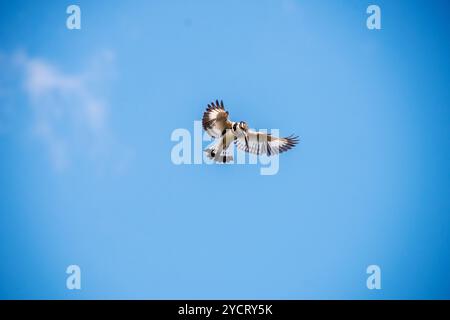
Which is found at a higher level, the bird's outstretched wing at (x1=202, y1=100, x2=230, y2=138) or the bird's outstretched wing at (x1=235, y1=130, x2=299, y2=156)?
the bird's outstretched wing at (x1=202, y1=100, x2=230, y2=138)

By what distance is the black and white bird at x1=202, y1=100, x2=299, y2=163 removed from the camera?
14.7 meters

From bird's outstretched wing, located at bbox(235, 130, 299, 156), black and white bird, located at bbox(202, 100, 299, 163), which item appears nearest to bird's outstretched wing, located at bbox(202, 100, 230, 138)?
black and white bird, located at bbox(202, 100, 299, 163)

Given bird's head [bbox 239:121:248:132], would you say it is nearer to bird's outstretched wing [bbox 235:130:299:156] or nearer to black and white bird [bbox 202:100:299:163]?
black and white bird [bbox 202:100:299:163]

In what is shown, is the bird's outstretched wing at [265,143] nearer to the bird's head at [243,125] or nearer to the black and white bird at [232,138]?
the black and white bird at [232,138]

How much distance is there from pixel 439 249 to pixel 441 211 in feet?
4.97

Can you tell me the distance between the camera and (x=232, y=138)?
1532 centimetres

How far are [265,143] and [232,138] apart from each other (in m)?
1.12

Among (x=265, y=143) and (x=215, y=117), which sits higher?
A: (x=215, y=117)

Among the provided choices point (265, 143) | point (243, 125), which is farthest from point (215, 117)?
point (265, 143)

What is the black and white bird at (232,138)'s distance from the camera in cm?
1468

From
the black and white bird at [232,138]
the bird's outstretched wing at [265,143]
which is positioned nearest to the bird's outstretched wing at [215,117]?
the black and white bird at [232,138]

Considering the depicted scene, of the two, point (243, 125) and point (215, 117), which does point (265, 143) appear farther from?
point (215, 117)
